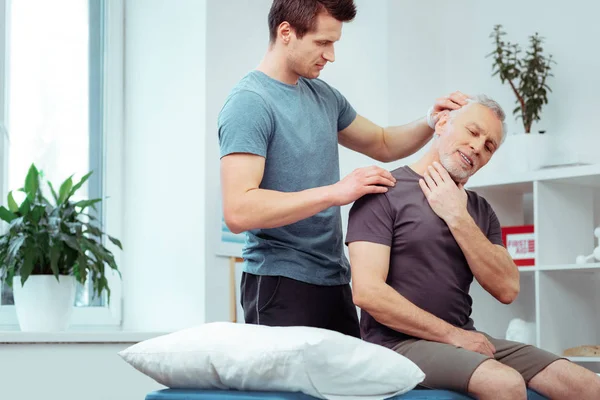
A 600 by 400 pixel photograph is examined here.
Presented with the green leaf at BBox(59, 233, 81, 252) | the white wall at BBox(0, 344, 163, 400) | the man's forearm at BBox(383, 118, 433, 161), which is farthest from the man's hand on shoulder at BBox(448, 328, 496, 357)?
the green leaf at BBox(59, 233, 81, 252)

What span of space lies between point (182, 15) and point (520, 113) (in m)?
1.42

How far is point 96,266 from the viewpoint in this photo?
10.9 feet

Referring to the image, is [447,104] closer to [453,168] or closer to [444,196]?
[453,168]

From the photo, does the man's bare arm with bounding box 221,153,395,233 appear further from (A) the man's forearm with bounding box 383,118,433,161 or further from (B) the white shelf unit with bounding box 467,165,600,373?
(B) the white shelf unit with bounding box 467,165,600,373

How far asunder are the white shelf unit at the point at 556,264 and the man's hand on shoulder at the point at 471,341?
51.1 inches

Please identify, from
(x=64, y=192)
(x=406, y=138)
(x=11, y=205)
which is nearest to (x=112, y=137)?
(x=64, y=192)

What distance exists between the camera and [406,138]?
7.88 ft

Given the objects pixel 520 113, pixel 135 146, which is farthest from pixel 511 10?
pixel 135 146

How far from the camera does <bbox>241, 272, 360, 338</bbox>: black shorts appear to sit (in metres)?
2.09

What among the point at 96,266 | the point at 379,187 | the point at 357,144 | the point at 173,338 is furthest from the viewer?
the point at 96,266

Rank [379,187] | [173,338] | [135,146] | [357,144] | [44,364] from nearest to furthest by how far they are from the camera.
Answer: [173,338] → [379,187] → [357,144] → [44,364] → [135,146]

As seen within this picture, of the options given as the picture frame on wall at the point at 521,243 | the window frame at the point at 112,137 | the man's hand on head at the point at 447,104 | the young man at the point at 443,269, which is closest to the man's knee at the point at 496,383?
the young man at the point at 443,269

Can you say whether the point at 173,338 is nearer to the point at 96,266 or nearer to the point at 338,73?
the point at 96,266

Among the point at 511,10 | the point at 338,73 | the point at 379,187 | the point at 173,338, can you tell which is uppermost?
the point at 511,10
